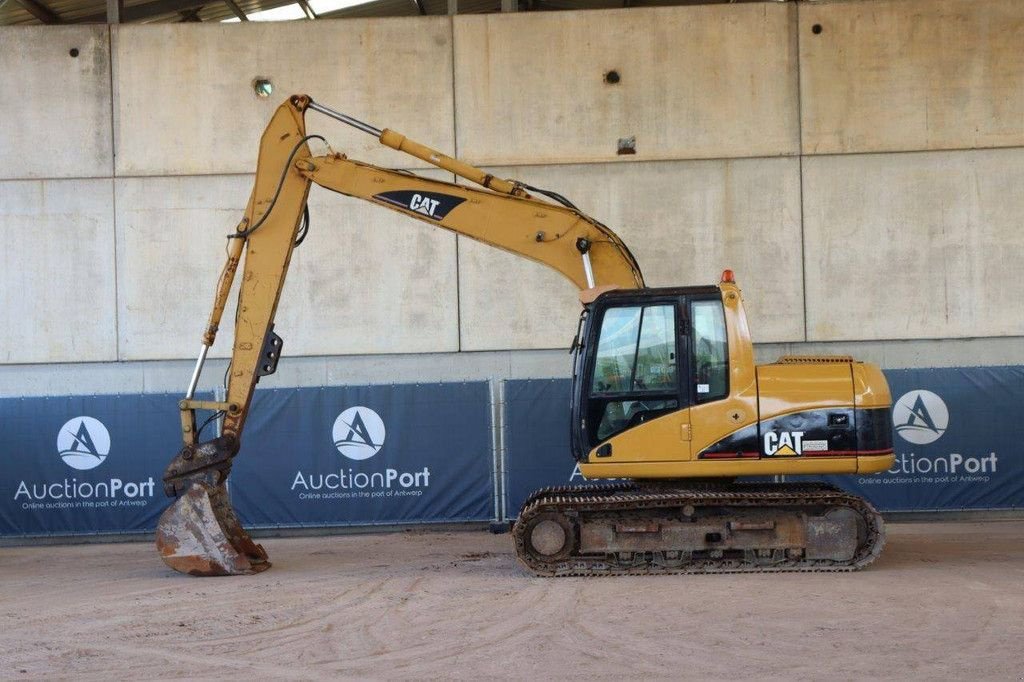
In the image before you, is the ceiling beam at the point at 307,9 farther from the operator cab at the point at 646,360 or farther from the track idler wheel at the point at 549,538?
the track idler wheel at the point at 549,538

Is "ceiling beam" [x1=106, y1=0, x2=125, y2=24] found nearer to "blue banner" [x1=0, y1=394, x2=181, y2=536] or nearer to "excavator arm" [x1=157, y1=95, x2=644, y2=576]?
"blue banner" [x1=0, y1=394, x2=181, y2=536]

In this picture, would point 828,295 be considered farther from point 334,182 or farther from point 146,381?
point 146,381

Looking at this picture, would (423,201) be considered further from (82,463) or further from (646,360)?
(82,463)

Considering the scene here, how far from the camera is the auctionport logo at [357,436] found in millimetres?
15281

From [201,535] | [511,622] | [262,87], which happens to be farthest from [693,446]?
[262,87]

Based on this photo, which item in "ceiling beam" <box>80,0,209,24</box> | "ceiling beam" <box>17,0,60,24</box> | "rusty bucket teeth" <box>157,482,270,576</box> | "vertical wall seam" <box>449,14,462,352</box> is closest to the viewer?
"rusty bucket teeth" <box>157,482,270,576</box>

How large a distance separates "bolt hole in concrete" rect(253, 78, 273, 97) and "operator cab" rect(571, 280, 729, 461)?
26.4 ft

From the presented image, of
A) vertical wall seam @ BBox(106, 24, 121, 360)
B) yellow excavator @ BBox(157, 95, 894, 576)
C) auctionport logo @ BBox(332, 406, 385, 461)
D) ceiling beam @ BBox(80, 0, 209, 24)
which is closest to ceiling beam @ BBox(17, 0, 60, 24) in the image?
ceiling beam @ BBox(80, 0, 209, 24)

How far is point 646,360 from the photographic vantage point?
35.0 ft

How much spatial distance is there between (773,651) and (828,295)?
9437 millimetres

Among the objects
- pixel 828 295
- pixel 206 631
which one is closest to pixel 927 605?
pixel 206 631

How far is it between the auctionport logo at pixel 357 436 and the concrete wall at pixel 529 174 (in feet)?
4.64

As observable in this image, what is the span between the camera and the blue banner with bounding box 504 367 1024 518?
14.9 meters

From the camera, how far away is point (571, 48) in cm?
1662
